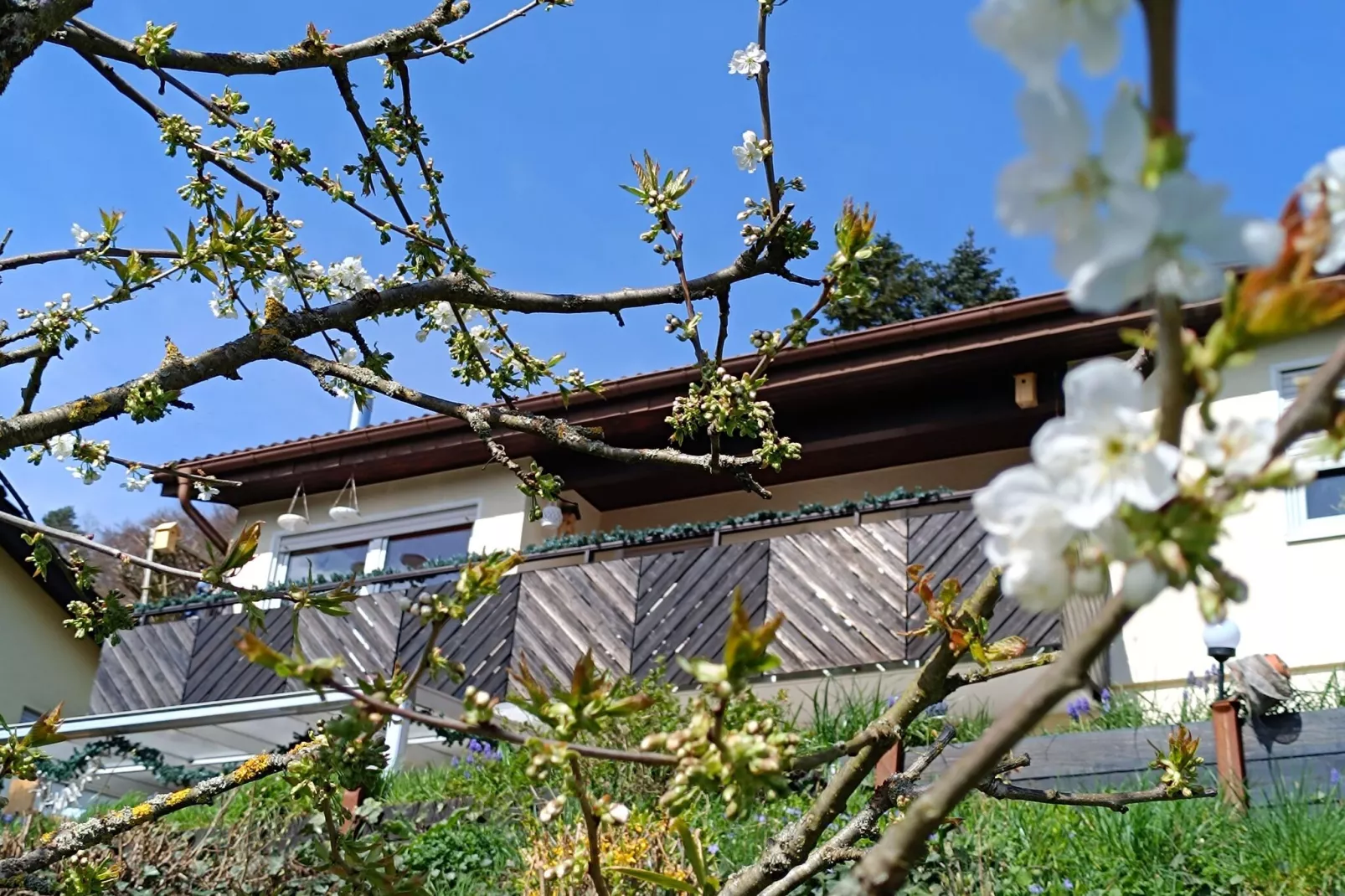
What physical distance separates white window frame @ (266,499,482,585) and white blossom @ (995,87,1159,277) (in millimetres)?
11189

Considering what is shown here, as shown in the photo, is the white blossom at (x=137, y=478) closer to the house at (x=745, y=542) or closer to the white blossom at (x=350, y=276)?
the white blossom at (x=350, y=276)

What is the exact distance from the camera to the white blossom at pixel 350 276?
3770 mm

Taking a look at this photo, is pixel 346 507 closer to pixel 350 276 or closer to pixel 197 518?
pixel 197 518

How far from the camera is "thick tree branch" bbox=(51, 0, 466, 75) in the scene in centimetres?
312

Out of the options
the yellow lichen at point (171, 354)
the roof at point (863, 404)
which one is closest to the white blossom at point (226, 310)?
the yellow lichen at point (171, 354)

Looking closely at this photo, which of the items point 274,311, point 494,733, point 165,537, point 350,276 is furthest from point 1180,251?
point 165,537

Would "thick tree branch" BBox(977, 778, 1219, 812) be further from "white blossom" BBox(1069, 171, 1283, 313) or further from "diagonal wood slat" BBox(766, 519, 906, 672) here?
"diagonal wood slat" BBox(766, 519, 906, 672)

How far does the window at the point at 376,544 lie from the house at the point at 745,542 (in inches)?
1.0

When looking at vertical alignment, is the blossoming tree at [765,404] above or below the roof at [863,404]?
below

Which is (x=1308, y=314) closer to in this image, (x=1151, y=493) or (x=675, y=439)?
(x=1151, y=493)

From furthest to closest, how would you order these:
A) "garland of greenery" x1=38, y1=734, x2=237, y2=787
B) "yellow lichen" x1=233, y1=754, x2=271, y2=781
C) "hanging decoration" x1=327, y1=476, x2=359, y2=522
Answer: "hanging decoration" x1=327, y1=476, x2=359, y2=522
"garland of greenery" x1=38, y1=734, x2=237, y2=787
"yellow lichen" x1=233, y1=754, x2=271, y2=781

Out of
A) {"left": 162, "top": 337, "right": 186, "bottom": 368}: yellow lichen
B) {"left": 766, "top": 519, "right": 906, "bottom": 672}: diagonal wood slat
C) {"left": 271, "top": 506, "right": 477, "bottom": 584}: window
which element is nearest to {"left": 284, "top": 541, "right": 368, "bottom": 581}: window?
{"left": 271, "top": 506, "right": 477, "bottom": 584}: window

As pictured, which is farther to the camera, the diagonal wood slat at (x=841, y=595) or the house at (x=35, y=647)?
the house at (x=35, y=647)

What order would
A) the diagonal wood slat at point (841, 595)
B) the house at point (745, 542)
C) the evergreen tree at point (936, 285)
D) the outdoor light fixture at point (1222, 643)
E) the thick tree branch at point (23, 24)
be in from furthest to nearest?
the evergreen tree at point (936, 285)
the diagonal wood slat at point (841, 595)
the house at point (745, 542)
the outdoor light fixture at point (1222, 643)
the thick tree branch at point (23, 24)
